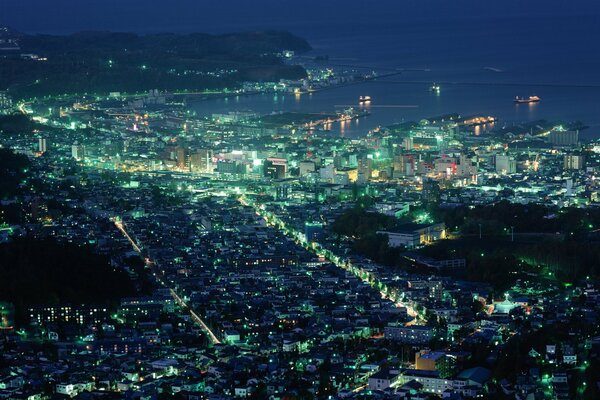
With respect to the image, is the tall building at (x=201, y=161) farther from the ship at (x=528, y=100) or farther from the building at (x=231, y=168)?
the ship at (x=528, y=100)

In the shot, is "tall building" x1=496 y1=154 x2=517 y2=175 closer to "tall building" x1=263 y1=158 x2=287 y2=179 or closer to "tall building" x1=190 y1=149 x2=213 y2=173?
"tall building" x1=263 y1=158 x2=287 y2=179

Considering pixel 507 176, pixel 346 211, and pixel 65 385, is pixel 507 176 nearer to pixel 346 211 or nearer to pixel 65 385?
pixel 346 211

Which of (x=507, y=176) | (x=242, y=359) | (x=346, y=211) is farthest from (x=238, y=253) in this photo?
(x=507, y=176)

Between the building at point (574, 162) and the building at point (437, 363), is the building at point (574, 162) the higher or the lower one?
the higher one

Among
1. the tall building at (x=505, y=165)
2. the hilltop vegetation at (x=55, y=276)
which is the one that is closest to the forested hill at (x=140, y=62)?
the tall building at (x=505, y=165)

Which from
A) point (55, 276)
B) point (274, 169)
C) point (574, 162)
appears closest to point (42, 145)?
point (274, 169)
